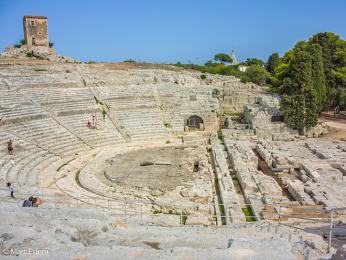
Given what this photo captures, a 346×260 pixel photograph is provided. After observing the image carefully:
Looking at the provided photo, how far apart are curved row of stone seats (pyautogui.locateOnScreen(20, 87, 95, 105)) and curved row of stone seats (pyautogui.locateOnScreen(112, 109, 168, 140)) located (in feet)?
9.96

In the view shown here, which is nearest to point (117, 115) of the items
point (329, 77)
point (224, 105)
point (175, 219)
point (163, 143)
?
point (163, 143)

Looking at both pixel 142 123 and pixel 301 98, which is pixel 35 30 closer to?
pixel 142 123

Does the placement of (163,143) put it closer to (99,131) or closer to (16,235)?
(99,131)

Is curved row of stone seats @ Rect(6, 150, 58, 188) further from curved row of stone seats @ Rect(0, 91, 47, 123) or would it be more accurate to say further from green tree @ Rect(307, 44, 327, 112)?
green tree @ Rect(307, 44, 327, 112)

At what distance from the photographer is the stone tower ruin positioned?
127 ft

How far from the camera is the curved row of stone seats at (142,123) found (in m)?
25.0

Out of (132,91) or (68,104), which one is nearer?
(68,104)

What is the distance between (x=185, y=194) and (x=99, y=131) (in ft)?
37.3

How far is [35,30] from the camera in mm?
39219

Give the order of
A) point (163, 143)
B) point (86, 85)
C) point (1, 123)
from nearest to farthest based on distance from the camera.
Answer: point (1, 123) < point (163, 143) < point (86, 85)

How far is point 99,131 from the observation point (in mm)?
24203

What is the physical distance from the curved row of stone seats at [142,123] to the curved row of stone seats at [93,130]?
3.20 feet

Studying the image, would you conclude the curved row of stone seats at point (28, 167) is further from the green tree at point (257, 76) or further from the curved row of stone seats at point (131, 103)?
the green tree at point (257, 76)

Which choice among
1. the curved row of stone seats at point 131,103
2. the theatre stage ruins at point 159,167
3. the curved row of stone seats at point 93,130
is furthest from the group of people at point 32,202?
the curved row of stone seats at point 131,103
